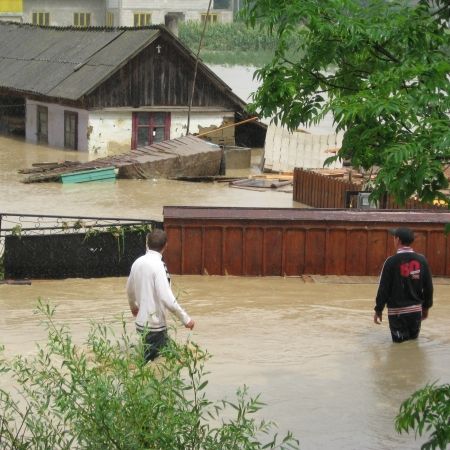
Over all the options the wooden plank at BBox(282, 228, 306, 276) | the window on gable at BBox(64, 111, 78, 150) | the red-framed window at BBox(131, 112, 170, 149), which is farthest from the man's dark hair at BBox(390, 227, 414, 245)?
the window on gable at BBox(64, 111, 78, 150)

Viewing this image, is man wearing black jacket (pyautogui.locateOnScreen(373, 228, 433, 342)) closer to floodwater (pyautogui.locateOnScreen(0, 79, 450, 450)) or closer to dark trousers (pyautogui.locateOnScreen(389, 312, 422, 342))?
dark trousers (pyautogui.locateOnScreen(389, 312, 422, 342))

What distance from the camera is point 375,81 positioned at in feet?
30.9

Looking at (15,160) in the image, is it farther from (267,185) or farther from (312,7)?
(312,7)

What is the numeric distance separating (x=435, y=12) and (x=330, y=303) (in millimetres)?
9140

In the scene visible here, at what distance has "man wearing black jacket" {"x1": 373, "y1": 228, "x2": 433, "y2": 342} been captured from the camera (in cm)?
1350

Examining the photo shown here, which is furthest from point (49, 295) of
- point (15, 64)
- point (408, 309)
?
point (15, 64)

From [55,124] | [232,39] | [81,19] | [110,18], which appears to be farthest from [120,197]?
[232,39]

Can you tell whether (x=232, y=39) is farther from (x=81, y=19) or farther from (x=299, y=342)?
(x=299, y=342)

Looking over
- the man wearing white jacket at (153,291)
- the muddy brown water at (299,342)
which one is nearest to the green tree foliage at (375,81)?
the man wearing white jacket at (153,291)

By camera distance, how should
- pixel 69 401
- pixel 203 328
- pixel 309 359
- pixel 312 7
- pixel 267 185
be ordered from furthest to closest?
pixel 267 185 → pixel 203 328 → pixel 309 359 → pixel 312 7 → pixel 69 401

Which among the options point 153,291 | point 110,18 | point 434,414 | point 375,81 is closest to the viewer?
point 434,414

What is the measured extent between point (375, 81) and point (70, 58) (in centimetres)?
3820

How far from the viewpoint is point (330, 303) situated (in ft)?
61.5

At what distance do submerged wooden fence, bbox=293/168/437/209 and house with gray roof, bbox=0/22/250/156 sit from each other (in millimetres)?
11696
